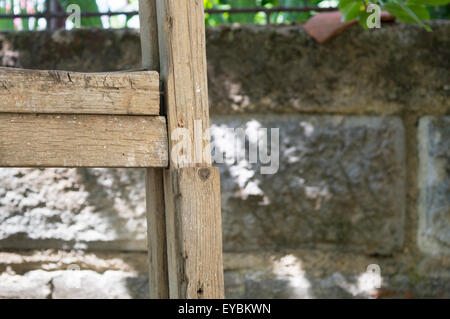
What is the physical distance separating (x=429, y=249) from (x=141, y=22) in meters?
Result: 1.22

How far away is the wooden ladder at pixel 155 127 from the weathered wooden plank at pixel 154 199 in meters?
0.03

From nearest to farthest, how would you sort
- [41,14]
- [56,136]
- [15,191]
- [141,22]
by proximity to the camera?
[56,136] → [141,22] → [15,191] → [41,14]

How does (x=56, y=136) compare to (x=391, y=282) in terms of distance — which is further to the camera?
(x=391, y=282)

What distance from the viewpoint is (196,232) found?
1.00m

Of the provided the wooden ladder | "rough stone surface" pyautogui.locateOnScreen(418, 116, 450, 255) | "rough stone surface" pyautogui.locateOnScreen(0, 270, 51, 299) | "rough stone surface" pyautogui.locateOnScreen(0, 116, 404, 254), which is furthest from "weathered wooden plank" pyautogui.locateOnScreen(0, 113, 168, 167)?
"rough stone surface" pyautogui.locateOnScreen(418, 116, 450, 255)

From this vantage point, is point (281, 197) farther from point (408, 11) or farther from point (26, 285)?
point (26, 285)

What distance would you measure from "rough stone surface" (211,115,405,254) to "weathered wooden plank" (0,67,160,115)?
745 mm

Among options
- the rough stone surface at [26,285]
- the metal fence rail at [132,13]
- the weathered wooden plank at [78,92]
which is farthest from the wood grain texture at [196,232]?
the metal fence rail at [132,13]

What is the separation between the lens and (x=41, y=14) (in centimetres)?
189

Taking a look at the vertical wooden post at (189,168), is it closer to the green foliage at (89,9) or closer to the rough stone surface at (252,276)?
the rough stone surface at (252,276)

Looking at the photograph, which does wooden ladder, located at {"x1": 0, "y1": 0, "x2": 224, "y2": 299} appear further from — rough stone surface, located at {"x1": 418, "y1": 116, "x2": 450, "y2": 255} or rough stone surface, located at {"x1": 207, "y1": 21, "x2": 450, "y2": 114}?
rough stone surface, located at {"x1": 418, "y1": 116, "x2": 450, "y2": 255}

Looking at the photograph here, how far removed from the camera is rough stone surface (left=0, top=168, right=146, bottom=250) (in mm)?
1703

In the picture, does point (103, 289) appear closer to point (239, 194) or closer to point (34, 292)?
point (34, 292)

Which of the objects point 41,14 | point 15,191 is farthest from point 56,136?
point 41,14
